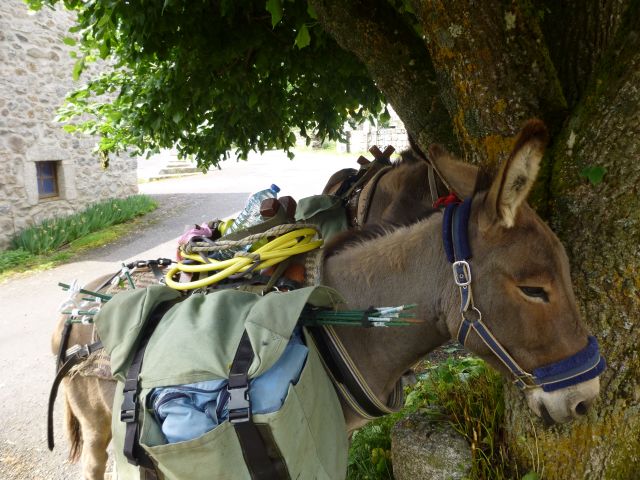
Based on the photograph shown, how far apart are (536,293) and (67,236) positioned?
10098mm

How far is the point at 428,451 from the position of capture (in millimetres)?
2607

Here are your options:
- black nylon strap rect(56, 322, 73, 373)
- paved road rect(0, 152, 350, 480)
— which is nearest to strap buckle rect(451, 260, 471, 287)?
black nylon strap rect(56, 322, 73, 373)

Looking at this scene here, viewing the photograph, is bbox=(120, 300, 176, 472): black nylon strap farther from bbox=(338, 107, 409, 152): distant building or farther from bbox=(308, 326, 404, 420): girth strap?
bbox=(338, 107, 409, 152): distant building

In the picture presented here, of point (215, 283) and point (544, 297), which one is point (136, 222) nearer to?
point (215, 283)

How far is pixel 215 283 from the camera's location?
217 centimetres

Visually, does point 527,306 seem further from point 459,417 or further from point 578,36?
point 578,36

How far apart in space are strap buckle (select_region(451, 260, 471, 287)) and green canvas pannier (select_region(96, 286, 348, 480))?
1.51ft

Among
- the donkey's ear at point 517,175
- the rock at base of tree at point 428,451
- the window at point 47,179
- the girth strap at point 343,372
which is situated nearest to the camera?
the donkey's ear at point 517,175

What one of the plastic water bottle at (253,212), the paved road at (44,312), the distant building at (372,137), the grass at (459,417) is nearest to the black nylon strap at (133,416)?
the plastic water bottle at (253,212)

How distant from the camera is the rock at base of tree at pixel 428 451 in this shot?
2.54m

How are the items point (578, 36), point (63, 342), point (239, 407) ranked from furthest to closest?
point (63, 342)
point (578, 36)
point (239, 407)

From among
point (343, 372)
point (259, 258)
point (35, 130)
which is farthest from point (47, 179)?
point (343, 372)

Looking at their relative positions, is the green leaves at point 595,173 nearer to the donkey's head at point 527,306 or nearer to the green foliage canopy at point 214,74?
the donkey's head at point 527,306

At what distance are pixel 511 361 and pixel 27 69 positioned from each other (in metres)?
10.7
